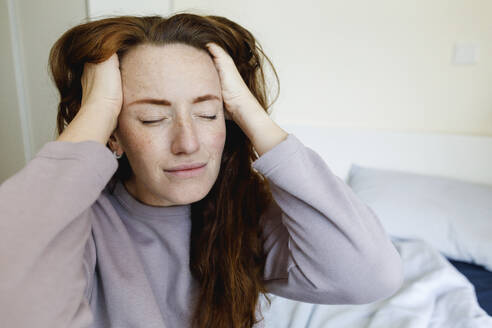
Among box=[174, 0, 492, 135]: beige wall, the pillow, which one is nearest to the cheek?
the pillow

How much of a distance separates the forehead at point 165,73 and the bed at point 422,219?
74 cm

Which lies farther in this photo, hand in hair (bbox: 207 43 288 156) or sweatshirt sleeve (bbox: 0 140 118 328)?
hand in hair (bbox: 207 43 288 156)

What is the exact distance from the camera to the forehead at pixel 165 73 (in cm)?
75

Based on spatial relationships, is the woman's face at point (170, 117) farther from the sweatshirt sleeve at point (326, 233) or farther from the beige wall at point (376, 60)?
the beige wall at point (376, 60)

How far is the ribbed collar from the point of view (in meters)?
0.84

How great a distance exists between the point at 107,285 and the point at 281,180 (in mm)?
414

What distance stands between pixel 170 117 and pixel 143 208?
236 mm

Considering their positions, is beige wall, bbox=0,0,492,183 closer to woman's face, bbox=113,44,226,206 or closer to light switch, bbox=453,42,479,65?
light switch, bbox=453,42,479,65

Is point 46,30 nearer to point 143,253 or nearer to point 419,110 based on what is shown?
point 143,253

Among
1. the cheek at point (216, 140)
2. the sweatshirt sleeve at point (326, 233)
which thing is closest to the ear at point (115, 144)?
the cheek at point (216, 140)

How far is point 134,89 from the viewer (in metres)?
0.75

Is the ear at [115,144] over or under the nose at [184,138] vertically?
under

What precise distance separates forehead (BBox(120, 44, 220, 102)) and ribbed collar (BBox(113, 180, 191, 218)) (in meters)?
0.24

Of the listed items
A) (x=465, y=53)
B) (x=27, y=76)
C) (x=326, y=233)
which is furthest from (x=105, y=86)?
(x=465, y=53)
